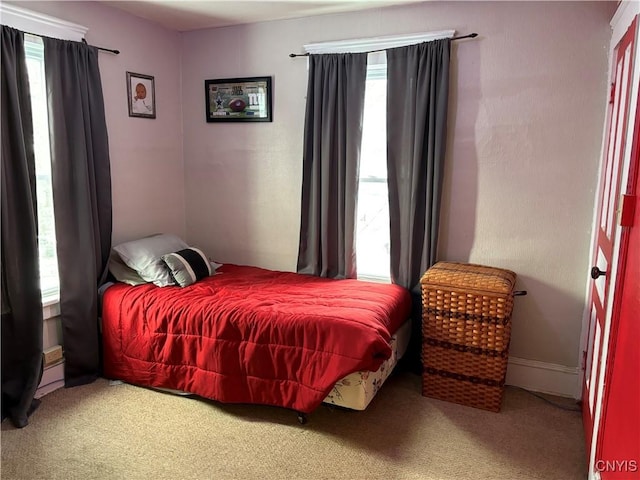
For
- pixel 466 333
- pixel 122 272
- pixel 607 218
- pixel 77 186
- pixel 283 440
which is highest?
pixel 77 186

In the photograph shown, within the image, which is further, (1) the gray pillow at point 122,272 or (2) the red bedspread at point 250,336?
(1) the gray pillow at point 122,272

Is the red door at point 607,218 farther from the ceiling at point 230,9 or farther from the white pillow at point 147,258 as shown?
the white pillow at point 147,258

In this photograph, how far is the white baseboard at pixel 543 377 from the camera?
2965 millimetres

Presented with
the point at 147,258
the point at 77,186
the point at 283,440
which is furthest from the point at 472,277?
the point at 77,186

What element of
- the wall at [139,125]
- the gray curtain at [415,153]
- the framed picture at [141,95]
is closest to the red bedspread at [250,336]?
the gray curtain at [415,153]

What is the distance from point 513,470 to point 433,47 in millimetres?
2348

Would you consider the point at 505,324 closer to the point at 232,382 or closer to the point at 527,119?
the point at 527,119

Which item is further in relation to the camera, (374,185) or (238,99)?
(238,99)

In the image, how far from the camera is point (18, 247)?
2688 mm

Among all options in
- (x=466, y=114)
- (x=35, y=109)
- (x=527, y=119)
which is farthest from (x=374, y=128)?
(x=35, y=109)

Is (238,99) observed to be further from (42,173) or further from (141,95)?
(42,173)

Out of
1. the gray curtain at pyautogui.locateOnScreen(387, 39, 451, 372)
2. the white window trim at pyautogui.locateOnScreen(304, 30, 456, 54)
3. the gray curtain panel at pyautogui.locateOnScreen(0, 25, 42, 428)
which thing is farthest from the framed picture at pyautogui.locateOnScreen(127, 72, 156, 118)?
the gray curtain at pyautogui.locateOnScreen(387, 39, 451, 372)

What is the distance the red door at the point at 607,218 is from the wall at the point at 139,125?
2.89 meters

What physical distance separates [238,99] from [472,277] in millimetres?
2132
